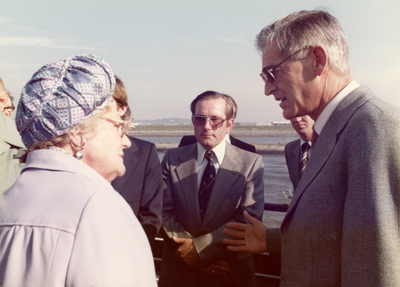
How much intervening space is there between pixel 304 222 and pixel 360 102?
2.12 feet

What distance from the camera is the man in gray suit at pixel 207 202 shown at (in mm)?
2734

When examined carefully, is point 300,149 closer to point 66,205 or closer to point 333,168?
point 333,168

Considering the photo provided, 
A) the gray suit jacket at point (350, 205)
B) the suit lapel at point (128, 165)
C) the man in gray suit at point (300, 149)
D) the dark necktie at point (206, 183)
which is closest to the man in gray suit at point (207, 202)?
the dark necktie at point (206, 183)

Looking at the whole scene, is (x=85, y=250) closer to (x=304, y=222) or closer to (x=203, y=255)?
(x=304, y=222)

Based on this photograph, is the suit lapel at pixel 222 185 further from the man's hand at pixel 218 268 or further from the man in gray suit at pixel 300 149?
the man in gray suit at pixel 300 149

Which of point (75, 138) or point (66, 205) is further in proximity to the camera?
point (75, 138)

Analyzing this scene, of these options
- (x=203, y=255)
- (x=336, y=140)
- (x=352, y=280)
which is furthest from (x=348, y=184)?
(x=203, y=255)

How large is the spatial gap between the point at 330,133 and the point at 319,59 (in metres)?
0.44

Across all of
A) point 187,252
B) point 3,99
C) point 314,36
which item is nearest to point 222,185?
point 187,252

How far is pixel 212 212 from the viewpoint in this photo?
9.29 feet

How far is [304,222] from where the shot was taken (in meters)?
1.50

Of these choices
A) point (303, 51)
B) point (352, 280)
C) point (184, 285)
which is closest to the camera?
point (352, 280)

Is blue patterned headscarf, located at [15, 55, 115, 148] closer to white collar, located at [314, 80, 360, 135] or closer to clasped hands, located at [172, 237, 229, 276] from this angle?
white collar, located at [314, 80, 360, 135]

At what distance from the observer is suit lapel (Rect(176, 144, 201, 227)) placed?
9.46 ft
